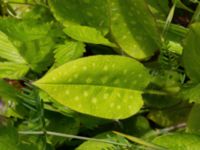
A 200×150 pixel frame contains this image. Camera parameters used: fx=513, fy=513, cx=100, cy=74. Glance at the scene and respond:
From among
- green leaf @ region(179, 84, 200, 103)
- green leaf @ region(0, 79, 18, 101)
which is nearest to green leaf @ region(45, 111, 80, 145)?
green leaf @ region(0, 79, 18, 101)

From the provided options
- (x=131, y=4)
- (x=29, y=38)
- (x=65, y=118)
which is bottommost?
(x=65, y=118)

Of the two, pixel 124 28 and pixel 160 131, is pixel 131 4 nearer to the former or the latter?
pixel 124 28

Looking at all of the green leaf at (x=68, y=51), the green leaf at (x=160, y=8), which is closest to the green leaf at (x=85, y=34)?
the green leaf at (x=68, y=51)

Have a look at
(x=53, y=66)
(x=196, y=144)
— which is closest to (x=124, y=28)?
(x=53, y=66)

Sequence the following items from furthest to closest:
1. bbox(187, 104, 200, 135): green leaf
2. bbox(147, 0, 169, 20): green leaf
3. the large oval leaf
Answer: bbox(147, 0, 169, 20): green leaf, bbox(187, 104, 200, 135): green leaf, the large oval leaf

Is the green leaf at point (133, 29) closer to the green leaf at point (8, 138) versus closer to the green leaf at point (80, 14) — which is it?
the green leaf at point (80, 14)

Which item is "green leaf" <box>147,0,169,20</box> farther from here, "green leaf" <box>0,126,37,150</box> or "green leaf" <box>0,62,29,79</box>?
"green leaf" <box>0,126,37,150</box>

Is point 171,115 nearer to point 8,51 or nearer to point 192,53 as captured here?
point 192,53
